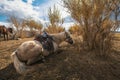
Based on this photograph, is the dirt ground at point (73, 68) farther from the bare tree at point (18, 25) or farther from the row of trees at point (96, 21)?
the bare tree at point (18, 25)

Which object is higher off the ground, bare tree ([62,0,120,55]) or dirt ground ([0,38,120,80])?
bare tree ([62,0,120,55])

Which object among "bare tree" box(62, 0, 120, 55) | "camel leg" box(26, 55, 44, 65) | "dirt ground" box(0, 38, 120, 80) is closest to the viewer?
"dirt ground" box(0, 38, 120, 80)

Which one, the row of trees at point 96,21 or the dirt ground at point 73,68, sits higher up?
the row of trees at point 96,21

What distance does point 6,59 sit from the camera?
6.08 meters

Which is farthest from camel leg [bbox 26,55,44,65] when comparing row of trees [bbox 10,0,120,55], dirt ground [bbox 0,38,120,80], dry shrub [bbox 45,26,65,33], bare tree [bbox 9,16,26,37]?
bare tree [bbox 9,16,26,37]

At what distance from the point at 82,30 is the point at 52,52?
122 centimetres

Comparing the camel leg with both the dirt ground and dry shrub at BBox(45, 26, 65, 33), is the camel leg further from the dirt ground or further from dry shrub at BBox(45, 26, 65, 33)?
dry shrub at BBox(45, 26, 65, 33)

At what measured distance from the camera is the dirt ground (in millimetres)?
4168

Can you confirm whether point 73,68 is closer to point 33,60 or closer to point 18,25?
point 33,60

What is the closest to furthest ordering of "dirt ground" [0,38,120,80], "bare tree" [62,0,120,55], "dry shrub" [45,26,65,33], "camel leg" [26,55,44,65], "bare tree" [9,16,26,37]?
"dirt ground" [0,38,120,80], "camel leg" [26,55,44,65], "bare tree" [62,0,120,55], "dry shrub" [45,26,65,33], "bare tree" [9,16,26,37]

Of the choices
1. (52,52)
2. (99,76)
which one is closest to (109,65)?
(99,76)

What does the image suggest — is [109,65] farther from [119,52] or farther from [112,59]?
[119,52]

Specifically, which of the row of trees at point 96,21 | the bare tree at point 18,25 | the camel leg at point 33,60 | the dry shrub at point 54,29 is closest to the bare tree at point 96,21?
the row of trees at point 96,21

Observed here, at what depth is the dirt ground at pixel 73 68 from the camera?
417 centimetres
